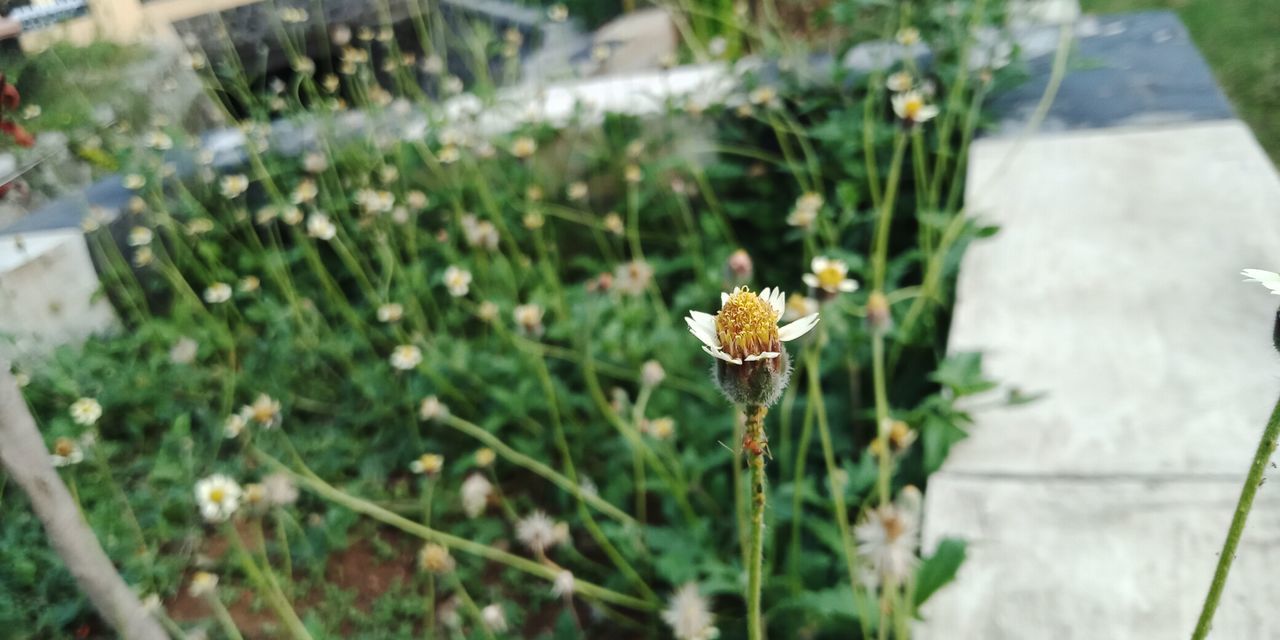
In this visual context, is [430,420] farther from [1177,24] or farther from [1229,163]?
[1177,24]

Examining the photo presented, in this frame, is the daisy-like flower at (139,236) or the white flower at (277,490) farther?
the daisy-like flower at (139,236)

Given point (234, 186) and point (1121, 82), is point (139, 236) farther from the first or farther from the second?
point (1121, 82)

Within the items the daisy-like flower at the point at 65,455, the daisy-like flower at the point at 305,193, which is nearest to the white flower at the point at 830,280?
the daisy-like flower at the point at 65,455

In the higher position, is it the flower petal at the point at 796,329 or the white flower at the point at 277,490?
the flower petal at the point at 796,329

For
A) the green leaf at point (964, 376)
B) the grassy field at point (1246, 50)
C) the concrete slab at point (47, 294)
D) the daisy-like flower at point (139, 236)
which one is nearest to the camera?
the green leaf at point (964, 376)

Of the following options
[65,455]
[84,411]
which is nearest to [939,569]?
[65,455]

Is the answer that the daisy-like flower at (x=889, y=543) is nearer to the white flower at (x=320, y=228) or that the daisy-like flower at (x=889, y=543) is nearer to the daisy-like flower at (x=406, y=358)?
the daisy-like flower at (x=406, y=358)

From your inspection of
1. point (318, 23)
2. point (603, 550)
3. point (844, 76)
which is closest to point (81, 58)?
point (603, 550)
